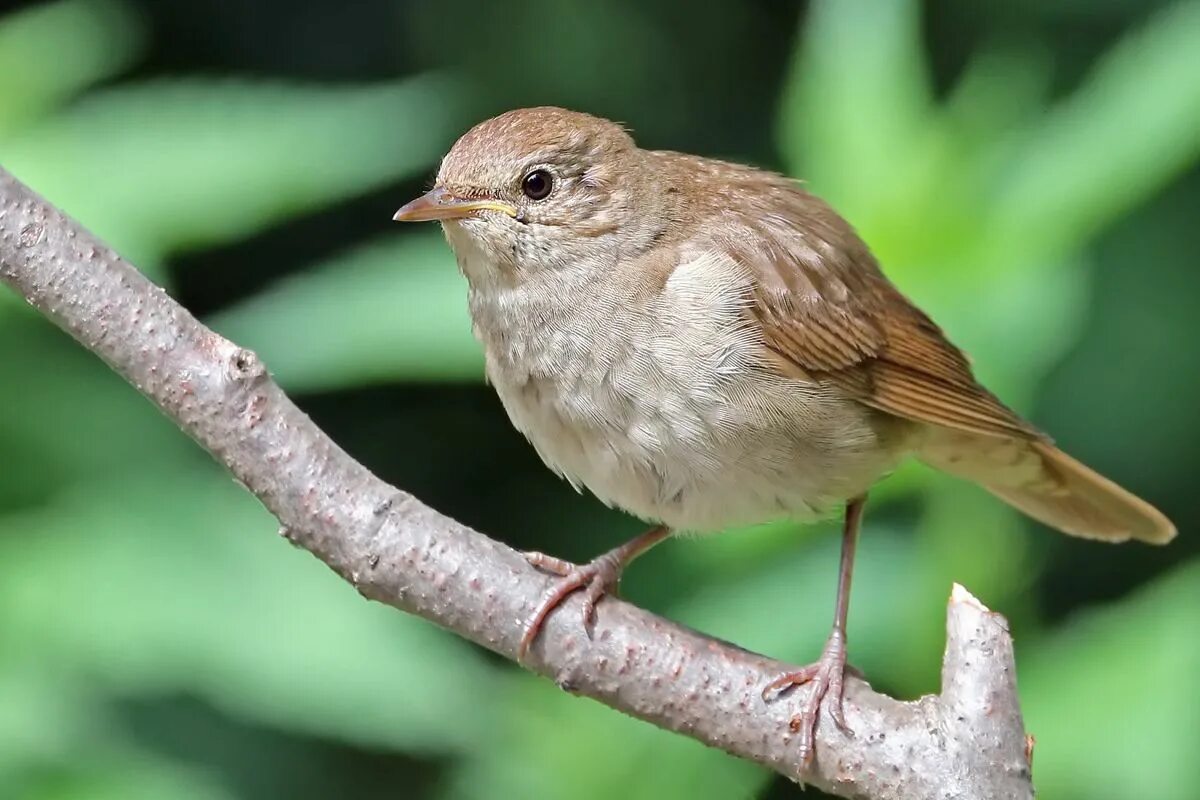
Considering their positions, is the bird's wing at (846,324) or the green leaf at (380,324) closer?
the bird's wing at (846,324)

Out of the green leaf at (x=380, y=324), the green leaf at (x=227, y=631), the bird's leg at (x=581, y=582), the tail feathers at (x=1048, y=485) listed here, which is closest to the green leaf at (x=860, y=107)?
the tail feathers at (x=1048, y=485)

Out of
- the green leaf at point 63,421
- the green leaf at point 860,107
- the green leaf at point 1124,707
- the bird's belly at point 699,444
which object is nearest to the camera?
the bird's belly at point 699,444

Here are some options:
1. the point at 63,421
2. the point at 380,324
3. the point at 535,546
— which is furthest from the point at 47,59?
the point at 535,546

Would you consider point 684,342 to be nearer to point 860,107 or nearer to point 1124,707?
point 860,107

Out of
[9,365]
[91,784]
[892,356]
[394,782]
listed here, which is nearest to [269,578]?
[91,784]

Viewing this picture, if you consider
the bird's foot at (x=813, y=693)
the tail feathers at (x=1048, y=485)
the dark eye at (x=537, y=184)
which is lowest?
the bird's foot at (x=813, y=693)

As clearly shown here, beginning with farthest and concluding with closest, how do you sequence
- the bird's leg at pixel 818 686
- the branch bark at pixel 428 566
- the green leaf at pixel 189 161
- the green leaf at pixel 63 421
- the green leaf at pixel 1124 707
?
the green leaf at pixel 63 421
the green leaf at pixel 189 161
the green leaf at pixel 1124 707
the bird's leg at pixel 818 686
the branch bark at pixel 428 566

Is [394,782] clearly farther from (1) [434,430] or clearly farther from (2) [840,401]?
(2) [840,401]

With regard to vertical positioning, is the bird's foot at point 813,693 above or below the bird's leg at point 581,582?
below

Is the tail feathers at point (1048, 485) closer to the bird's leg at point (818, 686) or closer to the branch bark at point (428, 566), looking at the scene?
the bird's leg at point (818, 686)
